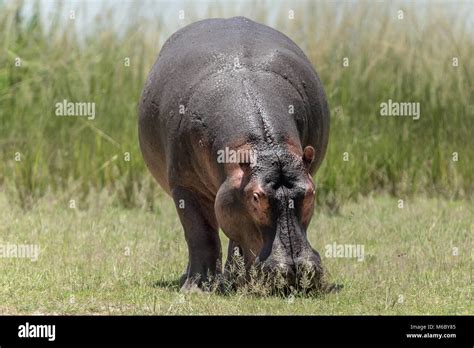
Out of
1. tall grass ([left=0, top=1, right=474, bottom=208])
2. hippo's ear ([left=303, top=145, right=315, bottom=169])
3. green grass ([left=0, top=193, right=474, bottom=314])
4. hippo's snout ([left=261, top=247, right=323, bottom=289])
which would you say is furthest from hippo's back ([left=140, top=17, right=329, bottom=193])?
tall grass ([left=0, top=1, right=474, bottom=208])

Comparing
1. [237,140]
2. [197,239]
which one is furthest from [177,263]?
[237,140]

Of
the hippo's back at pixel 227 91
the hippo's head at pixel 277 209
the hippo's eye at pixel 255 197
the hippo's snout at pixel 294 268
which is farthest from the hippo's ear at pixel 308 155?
the hippo's snout at pixel 294 268

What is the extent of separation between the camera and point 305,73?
26.1 ft

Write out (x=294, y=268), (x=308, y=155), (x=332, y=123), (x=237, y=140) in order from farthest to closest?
(x=332, y=123) < (x=237, y=140) < (x=308, y=155) < (x=294, y=268)

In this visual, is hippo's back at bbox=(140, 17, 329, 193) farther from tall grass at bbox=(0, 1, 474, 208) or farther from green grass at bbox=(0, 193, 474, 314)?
tall grass at bbox=(0, 1, 474, 208)

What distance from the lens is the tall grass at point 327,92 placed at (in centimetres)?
1223

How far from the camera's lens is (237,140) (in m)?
6.97

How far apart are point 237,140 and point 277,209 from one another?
0.56 meters

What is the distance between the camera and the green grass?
282 inches

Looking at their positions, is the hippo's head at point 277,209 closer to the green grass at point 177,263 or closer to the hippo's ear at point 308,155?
the hippo's ear at point 308,155

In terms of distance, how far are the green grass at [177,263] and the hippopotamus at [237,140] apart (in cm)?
36

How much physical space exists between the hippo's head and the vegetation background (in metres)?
3.03

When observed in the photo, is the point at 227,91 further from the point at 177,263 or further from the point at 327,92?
the point at 327,92
